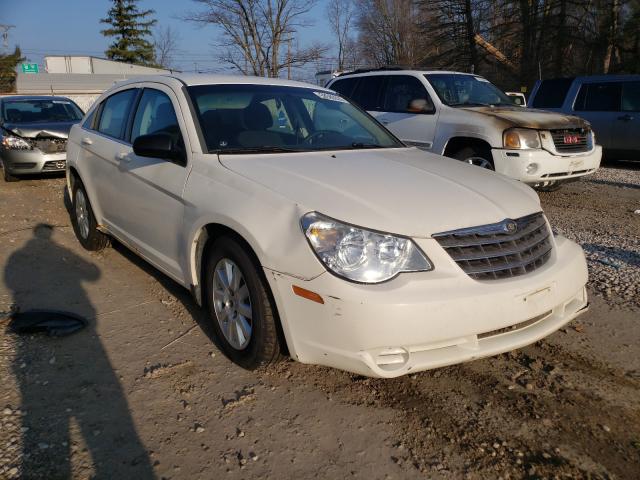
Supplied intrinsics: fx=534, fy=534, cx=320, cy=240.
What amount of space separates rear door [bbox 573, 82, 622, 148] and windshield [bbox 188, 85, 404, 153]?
7954 millimetres

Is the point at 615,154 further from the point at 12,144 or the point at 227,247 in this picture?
the point at 12,144

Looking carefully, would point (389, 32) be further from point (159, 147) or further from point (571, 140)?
point (159, 147)

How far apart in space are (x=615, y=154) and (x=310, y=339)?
10.2 m

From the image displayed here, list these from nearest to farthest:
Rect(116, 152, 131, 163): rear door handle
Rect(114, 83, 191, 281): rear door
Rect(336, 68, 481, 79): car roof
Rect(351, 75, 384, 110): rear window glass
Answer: Rect(114, 83, 191, 281): rear door < Rect(116, 152, 131, 163): rear door handle < Rect(336, 68, 481, 79): car roof < Rect(351, 75, 384, 110): rear window glass

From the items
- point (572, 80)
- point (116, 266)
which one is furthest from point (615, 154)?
point (116, 266)

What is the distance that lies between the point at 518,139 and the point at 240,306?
504 cm

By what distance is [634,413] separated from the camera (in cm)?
267

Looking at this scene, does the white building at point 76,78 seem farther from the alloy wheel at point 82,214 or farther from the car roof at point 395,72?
the alloy wheel at point 82,214

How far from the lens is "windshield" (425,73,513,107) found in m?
7.76

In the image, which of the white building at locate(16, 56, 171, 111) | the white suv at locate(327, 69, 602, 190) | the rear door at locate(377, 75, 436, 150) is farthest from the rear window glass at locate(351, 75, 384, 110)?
the white building at locate(16, 56, 171, 111)

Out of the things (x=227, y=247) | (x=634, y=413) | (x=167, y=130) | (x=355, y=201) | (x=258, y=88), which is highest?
(x=258, y=88)

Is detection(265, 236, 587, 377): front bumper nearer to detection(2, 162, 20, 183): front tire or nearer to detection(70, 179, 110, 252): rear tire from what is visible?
detection(70, 179, 110, 252): rear tire

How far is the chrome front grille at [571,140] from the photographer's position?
700 cm

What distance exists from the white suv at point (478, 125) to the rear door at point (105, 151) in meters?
4.30
